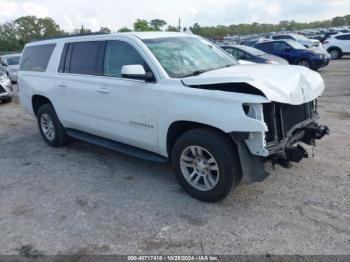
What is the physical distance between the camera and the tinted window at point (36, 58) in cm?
632

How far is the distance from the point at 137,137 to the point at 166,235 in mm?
1516

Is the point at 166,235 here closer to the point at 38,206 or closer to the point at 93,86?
the point at 38,206

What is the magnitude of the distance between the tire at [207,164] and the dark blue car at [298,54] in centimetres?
1376

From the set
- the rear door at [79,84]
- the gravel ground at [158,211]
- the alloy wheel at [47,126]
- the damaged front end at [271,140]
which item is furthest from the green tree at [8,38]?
the damaged front end at [271,140]

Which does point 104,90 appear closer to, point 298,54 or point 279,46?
point 298,54

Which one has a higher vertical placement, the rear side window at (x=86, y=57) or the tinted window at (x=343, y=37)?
the tinted window at (x=343, y=37)

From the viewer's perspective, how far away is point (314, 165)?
501 centimetres

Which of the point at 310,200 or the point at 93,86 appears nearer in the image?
the point at 310,200

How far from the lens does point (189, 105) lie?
12.9ft

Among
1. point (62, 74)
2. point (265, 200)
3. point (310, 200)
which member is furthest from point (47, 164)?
point (310, 200)

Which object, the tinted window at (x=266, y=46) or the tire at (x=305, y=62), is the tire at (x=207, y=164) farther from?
the tinted window at (x=266, y=46)

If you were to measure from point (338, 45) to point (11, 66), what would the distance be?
19399 millimetres

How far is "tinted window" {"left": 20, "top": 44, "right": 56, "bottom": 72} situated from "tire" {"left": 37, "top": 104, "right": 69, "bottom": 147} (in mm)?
724

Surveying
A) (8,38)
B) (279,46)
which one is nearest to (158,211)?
(279,46)
